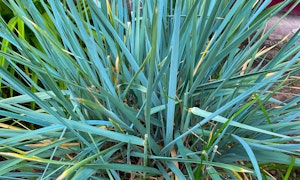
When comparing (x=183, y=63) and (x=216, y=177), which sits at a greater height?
(x=183, y=63)

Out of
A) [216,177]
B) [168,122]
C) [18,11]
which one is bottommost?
[216,177]

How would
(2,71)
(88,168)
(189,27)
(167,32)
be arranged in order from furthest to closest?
1. (167,32)
2. (189,27)
3. (88,168)
4. (2,71)

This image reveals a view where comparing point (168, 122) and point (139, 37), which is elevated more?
point (139, 37)

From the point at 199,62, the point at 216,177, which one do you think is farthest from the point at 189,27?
the point at 216,177

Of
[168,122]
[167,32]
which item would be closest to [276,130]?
[168,122]

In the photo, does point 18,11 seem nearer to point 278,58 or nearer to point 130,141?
point 130,141

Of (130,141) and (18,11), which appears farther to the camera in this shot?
(18,11)

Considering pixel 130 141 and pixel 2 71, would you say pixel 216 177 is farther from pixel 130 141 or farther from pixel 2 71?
pixel 2 71

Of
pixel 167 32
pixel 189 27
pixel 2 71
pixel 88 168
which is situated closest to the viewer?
pixel 2 71

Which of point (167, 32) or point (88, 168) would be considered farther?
point (167, 32)
